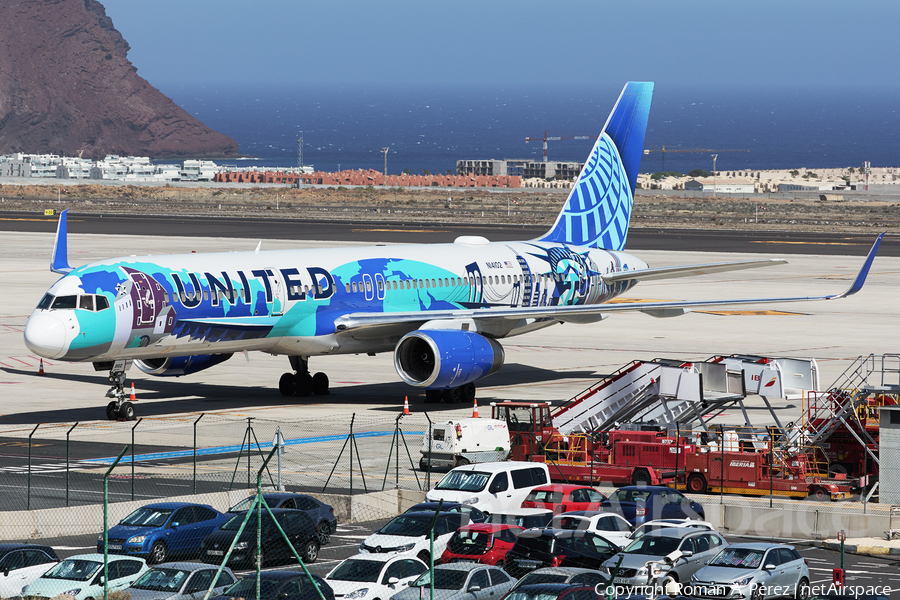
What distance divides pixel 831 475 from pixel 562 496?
9.58 meters

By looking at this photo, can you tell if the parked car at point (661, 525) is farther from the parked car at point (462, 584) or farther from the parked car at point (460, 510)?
the parked car at point (462, 584)

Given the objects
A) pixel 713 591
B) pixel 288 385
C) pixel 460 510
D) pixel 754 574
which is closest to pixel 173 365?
pixel 288 385

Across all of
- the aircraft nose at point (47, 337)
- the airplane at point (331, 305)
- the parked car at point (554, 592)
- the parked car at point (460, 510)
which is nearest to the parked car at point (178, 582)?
the parked car at point (554, 592)

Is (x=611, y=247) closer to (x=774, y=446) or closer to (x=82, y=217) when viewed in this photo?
(x=774, y=446)

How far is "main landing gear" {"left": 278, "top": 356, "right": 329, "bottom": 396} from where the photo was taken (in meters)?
48.3

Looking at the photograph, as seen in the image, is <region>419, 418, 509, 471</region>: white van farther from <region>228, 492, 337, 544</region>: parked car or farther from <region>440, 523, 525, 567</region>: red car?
<region>440, 523, 525, 567</region>: red car

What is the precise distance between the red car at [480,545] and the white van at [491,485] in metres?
3.24

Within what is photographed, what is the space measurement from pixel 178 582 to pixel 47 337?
18.3 meters

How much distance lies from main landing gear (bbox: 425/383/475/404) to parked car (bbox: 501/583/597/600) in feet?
83.6

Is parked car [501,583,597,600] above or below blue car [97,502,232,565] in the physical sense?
above

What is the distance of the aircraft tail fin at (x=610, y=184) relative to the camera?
57406mm

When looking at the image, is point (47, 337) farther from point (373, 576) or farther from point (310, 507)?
point (373, 576)

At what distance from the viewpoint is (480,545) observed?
26.0m

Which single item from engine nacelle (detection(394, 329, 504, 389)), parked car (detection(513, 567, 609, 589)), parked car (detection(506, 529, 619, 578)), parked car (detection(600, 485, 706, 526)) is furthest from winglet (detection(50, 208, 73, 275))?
parked car (detection(513, 567, 609, 589))
